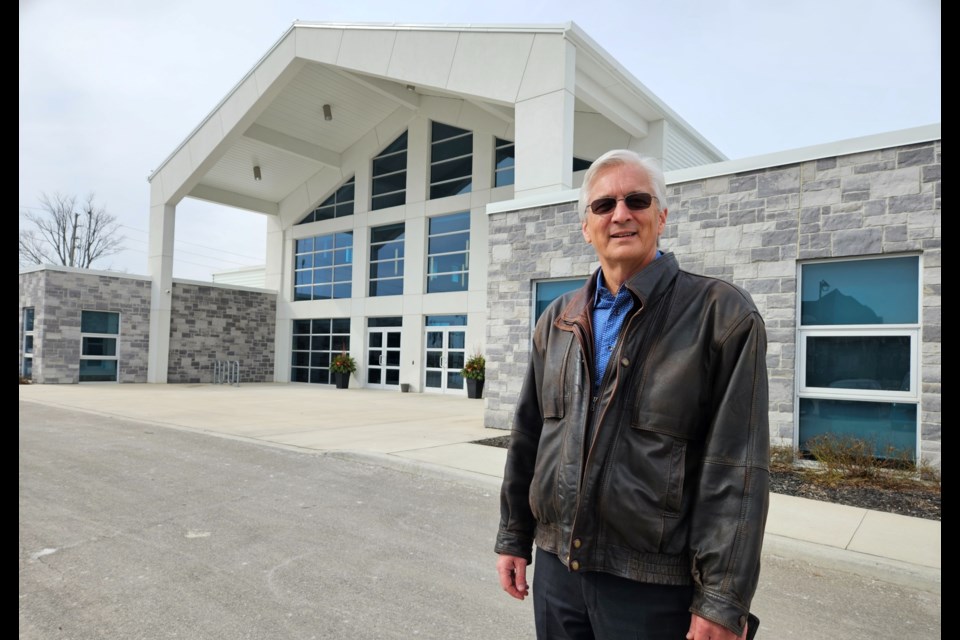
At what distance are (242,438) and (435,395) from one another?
36.7ft

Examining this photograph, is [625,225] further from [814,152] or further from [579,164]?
[579,164]

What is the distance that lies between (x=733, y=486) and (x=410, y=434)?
913 cm

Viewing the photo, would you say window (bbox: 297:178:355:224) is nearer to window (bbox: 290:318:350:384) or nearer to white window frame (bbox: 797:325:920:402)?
window (bbox: 290:318:350:384)

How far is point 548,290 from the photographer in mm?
11180

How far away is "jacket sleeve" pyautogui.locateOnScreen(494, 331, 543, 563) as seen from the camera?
2111mm

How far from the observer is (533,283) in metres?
11.4

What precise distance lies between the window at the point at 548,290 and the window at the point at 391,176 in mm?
13182

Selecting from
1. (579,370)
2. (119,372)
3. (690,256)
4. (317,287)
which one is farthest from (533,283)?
(119,372)

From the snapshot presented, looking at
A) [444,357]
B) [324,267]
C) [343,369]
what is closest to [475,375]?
[444,357]

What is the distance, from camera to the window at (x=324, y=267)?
25250 mm

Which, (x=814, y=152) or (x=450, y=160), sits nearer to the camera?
(x=814, y=152)

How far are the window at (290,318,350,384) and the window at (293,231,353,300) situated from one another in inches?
47.3

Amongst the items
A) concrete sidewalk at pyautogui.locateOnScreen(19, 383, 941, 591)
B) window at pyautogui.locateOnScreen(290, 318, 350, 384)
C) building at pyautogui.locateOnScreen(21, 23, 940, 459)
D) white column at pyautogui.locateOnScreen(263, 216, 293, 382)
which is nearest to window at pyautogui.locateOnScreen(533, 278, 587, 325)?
building at pyautogui.locateOnScreen(21, 23, 940, 459)
